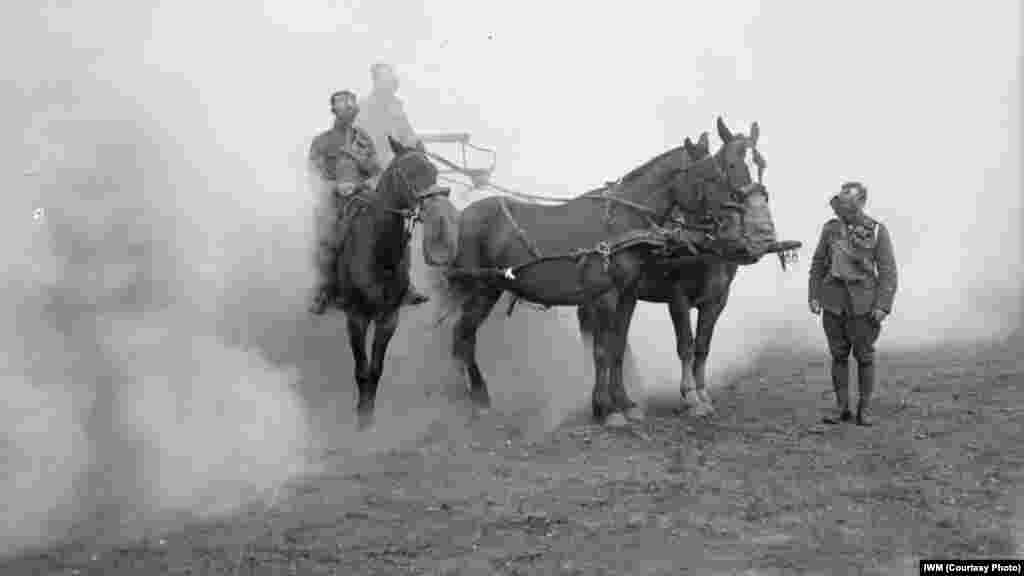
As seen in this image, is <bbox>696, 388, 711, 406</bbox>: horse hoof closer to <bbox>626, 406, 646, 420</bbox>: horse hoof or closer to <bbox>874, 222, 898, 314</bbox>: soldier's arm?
<bbox>626, 406, 646, 420</bbox>: horse hoof

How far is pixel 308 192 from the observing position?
1120cm

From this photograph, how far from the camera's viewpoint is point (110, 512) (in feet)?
25.3

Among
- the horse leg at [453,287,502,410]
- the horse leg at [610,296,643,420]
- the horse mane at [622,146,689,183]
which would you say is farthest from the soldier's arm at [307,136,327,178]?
the horse leg at [610,296,643,420]

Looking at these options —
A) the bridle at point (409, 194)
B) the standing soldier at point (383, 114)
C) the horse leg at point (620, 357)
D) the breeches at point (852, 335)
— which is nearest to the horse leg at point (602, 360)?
the horse leg at point (620, 357)

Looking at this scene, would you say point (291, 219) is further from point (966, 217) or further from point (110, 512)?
point (966, 217)

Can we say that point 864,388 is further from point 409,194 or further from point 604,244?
point 409,194

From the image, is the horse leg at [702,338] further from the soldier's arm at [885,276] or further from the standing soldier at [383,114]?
the standing soldier at [383,114]

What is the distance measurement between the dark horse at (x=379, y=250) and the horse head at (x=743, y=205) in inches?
97.8

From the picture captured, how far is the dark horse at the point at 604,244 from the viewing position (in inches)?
424

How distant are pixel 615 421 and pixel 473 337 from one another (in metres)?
2.03

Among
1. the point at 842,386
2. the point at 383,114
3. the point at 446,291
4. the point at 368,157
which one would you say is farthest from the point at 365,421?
the point at 383,114

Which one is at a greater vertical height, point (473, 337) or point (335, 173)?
point (335, 173)

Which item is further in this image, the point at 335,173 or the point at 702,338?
the point at 702,338

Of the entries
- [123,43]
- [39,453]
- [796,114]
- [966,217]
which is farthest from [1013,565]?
[796,114]
